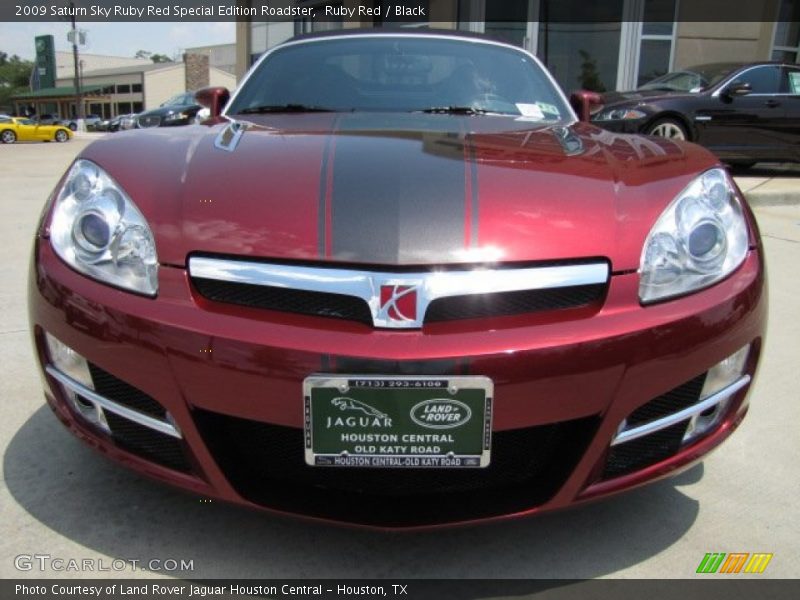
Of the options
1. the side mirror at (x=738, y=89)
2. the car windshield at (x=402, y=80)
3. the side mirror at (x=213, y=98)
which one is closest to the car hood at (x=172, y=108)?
the side mirror at (x=738, y=89)

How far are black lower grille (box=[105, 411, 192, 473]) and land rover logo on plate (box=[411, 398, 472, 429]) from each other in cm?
52

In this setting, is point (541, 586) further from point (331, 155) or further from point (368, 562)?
point (331, 155)

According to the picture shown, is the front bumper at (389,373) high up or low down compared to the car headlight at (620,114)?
down

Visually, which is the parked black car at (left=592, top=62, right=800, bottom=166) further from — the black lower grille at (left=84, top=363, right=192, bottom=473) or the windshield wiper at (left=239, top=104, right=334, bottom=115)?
the black lower grille at (left=84, top=363, right=192, bottom=473)

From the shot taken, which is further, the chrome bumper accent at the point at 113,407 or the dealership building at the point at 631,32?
the dealership building at the point at 631,32

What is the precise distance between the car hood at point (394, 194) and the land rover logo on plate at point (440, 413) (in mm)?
286

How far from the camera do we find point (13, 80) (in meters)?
101

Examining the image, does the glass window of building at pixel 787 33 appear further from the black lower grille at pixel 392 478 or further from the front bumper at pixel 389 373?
the black lower grille at pixel 392 478

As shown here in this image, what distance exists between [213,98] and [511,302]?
6.64ft

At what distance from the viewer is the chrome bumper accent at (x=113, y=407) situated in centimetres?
147

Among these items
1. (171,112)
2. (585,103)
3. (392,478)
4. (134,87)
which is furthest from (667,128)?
(134,87)

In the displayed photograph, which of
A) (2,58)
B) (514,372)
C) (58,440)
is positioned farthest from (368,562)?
(2,58)

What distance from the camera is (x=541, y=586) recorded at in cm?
156

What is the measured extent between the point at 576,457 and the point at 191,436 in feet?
2.65
